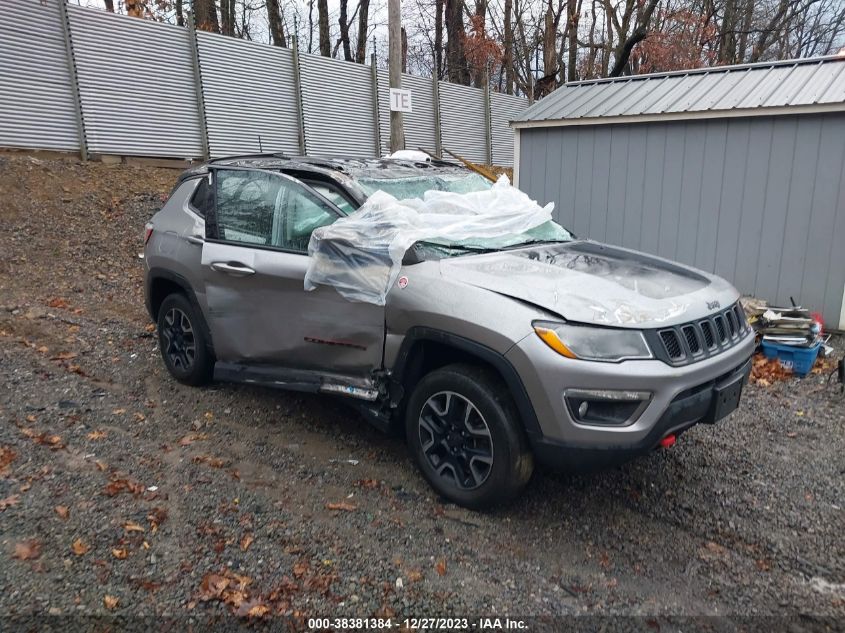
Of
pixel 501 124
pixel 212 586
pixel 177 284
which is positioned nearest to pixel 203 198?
pixel 177 284

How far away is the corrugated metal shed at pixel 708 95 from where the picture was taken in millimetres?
7012

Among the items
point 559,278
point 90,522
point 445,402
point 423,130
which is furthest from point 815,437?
point 423,130

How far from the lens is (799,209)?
702 centimetres

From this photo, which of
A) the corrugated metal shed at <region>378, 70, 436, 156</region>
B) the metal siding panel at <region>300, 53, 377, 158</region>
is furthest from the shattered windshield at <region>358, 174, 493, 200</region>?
the corrugated metal shed at <region>378, 70, 436, 156</region>

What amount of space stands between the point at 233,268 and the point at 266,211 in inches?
17.3

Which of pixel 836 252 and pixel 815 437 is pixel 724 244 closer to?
pixel 836 252

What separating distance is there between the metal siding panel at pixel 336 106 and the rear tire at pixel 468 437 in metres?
11.2

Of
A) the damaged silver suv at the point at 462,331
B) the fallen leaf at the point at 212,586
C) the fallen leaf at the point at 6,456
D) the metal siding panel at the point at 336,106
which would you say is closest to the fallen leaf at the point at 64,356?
the damaged silver suv at the point at 462,331

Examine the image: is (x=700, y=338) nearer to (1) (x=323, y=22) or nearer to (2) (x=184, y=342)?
(2) (x=184, y=342)

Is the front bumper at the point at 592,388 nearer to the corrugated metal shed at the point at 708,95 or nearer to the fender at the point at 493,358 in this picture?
the fender at the point at 493,358

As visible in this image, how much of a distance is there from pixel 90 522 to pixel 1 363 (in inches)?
108

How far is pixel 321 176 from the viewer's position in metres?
4.18

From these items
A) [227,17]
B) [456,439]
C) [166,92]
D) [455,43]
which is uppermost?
[227,17]

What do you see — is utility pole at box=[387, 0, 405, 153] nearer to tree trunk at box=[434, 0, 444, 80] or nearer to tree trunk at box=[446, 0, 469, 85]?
tree trunk at box=[446, 0, 469, 85]
